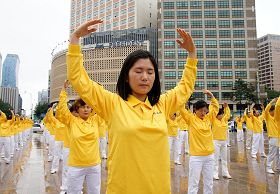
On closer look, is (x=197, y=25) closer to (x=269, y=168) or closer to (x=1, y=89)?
(x=269, y=168)

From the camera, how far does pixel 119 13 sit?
88062mm

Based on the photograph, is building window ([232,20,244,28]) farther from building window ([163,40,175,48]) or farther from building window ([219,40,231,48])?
building window ([163,40,175,48])

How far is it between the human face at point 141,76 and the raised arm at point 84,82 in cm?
19

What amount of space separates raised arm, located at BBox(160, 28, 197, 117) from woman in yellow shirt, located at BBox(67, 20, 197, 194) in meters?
0.18

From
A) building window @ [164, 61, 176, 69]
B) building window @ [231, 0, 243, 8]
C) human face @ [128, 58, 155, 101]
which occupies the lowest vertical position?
human face @ [128, 58, 155, 101]

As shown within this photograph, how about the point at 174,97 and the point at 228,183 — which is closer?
the point at 174,97

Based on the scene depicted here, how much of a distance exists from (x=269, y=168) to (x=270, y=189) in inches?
99.3

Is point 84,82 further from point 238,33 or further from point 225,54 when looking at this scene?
point 238,33

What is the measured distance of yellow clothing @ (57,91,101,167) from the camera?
4.56 m

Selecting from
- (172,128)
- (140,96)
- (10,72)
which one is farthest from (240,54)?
(10,72)

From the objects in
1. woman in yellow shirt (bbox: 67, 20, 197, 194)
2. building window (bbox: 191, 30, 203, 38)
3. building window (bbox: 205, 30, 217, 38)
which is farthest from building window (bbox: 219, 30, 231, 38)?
woman in yellow shirt (bbox: 67, 20, 197, 194)

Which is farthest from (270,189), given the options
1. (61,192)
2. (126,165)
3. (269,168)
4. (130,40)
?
(130,40)

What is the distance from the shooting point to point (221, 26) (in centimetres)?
6638

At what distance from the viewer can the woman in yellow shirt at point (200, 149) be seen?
5.54m
